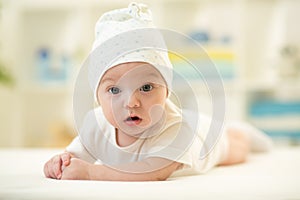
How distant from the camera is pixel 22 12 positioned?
262cm

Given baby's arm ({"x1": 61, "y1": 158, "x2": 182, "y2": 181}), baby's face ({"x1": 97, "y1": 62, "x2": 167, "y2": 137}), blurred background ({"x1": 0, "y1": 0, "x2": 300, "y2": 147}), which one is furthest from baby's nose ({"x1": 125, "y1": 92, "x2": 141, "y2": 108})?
blurred background ({"x1": 0, "y1": 0, "x2": 300, "y2": 147})

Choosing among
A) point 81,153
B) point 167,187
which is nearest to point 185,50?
point 81,153

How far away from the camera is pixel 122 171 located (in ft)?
2.76

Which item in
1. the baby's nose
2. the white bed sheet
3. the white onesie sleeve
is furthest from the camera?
the white onesie sleeve

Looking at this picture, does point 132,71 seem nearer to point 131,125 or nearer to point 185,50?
point 131,125

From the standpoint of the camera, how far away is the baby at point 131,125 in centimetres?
82

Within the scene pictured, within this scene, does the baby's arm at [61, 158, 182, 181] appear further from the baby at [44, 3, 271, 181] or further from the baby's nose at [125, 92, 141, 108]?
the baby's nose at [125, 92, 141, 108]

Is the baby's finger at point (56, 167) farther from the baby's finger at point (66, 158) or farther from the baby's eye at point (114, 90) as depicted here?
the baby's eye at point (114, 90)

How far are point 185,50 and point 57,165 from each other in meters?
1.16

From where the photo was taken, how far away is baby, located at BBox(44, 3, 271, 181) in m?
→ 0.82

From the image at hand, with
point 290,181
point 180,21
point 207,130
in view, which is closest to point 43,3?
point 180,21

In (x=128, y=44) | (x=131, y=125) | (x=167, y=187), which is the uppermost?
(x=128, y=44)

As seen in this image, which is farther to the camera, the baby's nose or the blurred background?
the blurred background

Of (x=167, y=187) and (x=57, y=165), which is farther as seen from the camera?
(x=57, y=165)
